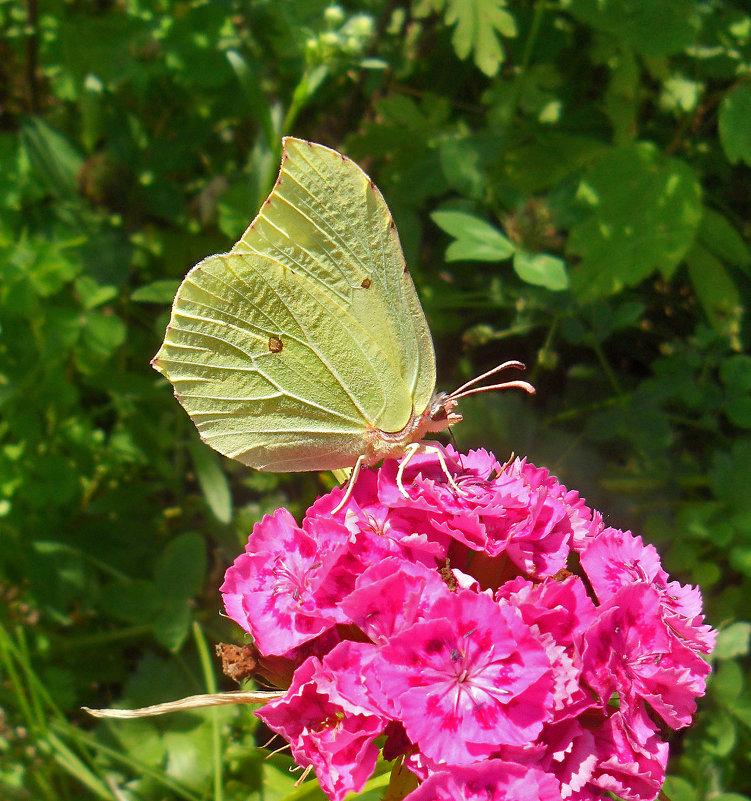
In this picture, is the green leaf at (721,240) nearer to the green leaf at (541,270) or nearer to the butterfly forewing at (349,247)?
the green leaf at (541,270)

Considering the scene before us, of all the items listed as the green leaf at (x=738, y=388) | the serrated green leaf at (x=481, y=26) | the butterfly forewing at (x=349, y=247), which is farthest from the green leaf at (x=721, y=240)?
the butterfly forewing at (x=349, y=247)

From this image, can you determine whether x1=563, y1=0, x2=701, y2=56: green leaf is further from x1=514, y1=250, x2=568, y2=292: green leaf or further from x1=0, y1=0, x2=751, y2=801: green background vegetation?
x1=514, y1=250, x2=568, y2=292: green leaf

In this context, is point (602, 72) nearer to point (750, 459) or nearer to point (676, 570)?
point (750, 459)

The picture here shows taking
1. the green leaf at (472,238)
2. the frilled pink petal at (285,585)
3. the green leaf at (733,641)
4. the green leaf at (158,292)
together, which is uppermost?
the green leaf at (472,238)

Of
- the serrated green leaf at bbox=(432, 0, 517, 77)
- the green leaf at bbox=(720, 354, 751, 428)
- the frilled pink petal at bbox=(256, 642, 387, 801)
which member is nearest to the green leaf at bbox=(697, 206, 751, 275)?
the green leaf at bbox=(720, 354, 751, 428)

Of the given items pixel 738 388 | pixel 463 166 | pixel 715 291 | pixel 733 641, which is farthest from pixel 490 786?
pixel 715 291

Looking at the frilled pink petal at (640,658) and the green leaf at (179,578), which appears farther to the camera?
the green leaf at (179,578)

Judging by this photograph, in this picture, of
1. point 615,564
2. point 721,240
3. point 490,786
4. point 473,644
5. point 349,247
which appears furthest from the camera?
point 721,240

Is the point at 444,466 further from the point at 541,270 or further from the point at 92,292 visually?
the point at 92,292
